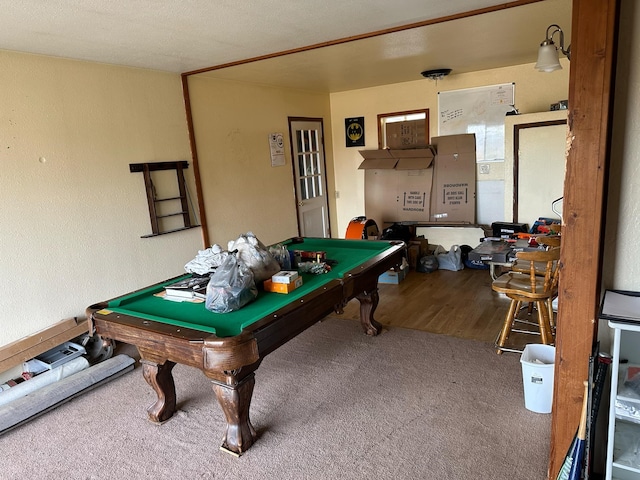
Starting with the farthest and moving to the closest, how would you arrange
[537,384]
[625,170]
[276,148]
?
1. [276,148]
2. [537,384]
3. [625,170]

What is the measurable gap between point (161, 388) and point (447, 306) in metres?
2.77

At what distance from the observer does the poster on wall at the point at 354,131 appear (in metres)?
6.32

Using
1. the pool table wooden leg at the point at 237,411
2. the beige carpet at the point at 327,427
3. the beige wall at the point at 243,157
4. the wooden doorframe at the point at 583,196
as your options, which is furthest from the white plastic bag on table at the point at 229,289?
the beige wall at the point at 243,157

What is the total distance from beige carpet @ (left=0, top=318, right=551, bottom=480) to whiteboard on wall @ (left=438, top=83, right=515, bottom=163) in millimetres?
2962

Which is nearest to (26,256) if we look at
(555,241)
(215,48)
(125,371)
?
(125,371)

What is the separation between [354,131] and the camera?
6395mm

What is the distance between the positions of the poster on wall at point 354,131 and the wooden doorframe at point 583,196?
4.80m

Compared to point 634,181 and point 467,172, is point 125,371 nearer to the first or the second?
point 634,181

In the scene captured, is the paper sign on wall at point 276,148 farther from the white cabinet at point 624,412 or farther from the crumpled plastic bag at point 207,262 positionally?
the white cabinet at point 624,412

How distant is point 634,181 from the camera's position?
1728 mm

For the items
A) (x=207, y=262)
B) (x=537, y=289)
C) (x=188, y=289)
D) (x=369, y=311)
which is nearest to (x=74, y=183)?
(x=207, y=262)

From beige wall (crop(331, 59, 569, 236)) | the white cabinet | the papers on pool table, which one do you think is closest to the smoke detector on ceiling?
beige wall (crop(331, 59, 569, 236))

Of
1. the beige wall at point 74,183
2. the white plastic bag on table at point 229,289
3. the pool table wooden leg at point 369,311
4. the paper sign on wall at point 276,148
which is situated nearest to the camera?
the white plastic bag on table at point 229,289

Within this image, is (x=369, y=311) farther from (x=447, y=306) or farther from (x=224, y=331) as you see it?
(x=224, y=331)
